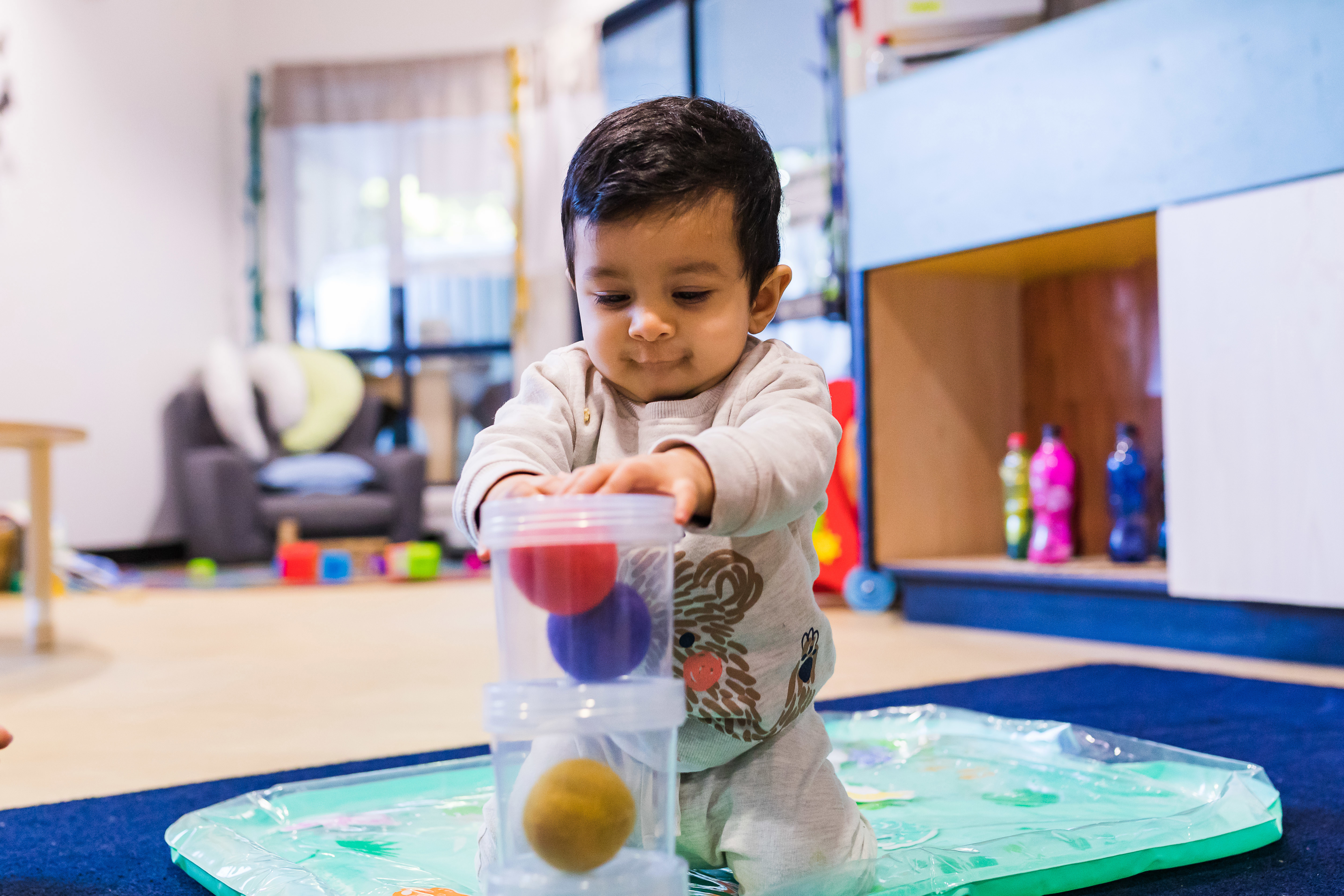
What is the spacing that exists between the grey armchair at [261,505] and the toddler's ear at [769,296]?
3790 mm

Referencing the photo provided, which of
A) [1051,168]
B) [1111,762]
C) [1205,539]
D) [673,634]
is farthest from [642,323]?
[1051,168]

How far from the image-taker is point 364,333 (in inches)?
215

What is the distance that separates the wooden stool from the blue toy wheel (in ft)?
5.20

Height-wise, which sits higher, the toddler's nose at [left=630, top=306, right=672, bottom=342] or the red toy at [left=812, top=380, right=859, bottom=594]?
the toddler's nose at [left=630, top=306, right=672, bottom=342]

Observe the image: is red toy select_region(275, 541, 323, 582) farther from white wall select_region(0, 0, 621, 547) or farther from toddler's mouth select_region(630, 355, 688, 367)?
toddler's mouth select_region(630, 355, 688, 367)

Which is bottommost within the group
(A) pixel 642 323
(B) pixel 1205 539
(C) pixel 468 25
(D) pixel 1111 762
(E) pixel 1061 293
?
(D) pixel 1111 762

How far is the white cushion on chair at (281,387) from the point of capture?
471 cm

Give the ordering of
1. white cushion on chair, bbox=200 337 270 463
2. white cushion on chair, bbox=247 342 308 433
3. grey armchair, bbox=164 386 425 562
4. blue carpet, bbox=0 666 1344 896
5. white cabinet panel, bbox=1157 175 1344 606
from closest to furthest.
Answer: blue carpet, bbox=0 666 1344 896
white cabinet panel, bbox=1157 175 1344 606
grey armchair, bbox=164 386 425 562
white cushion on chair, bbox=200 337 270 463
white cushion on chair, bbox=247 342 308 433

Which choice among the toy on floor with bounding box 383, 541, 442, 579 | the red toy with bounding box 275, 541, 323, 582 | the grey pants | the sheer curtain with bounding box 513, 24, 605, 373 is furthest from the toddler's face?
the sheer curtain with bounding box 513, 24, 605, 373

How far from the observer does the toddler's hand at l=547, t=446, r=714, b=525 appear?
61 cm

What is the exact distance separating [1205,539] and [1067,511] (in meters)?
0.52

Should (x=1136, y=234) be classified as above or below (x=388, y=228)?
below

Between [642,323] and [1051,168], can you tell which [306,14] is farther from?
[642,323]

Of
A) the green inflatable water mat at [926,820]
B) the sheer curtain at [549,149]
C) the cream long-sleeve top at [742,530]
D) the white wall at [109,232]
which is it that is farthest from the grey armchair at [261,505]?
the cream long-sleeve top at [742,530]
